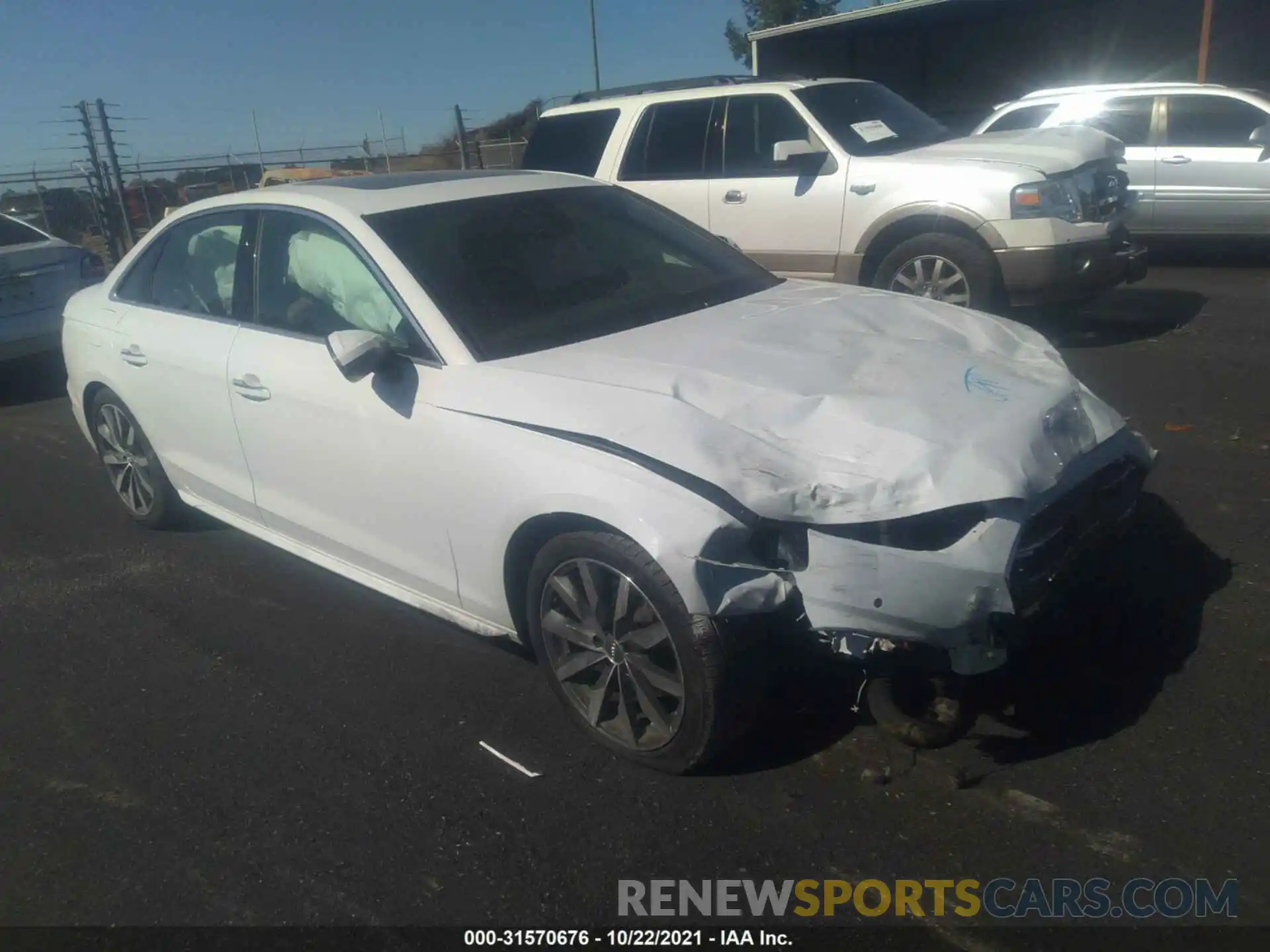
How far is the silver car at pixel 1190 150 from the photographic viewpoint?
31.9ft

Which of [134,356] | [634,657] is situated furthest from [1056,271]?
[134,356]

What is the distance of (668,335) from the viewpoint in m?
3.59

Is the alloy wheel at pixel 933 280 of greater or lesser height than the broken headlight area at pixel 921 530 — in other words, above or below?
below

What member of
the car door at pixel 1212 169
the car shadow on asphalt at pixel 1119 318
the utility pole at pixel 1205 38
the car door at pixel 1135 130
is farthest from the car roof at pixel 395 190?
the utility pole at pixel 1205 38

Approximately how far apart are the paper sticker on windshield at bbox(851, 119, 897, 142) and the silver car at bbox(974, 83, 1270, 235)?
264 centimetres

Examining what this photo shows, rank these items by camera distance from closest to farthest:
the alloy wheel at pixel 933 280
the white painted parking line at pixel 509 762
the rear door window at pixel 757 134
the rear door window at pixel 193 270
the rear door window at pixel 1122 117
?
the white painted parking line at pixel 509 762 < the rear door window at pixel 193 270 < the alloy wheel at pixel 933 280 < the rear door window at pixel 757 134 < the rear door window at pixel 1122 117

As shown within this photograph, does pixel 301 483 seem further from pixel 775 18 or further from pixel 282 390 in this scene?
pixel 775 18

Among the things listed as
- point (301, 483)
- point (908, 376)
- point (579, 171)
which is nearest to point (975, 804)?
point (908, 376)

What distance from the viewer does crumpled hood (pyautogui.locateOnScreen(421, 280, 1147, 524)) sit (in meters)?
2.72

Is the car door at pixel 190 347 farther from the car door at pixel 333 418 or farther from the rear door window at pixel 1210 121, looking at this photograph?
the rear door window at pixel 1210 121

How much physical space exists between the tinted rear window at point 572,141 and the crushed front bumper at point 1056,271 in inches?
134

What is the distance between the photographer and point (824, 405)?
9.77 ft

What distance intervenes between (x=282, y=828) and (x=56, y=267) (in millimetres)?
7719

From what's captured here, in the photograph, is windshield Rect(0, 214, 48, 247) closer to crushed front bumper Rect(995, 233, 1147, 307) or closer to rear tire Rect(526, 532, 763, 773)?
crushed front bumper Rect(995, 233, 1147, 307)
